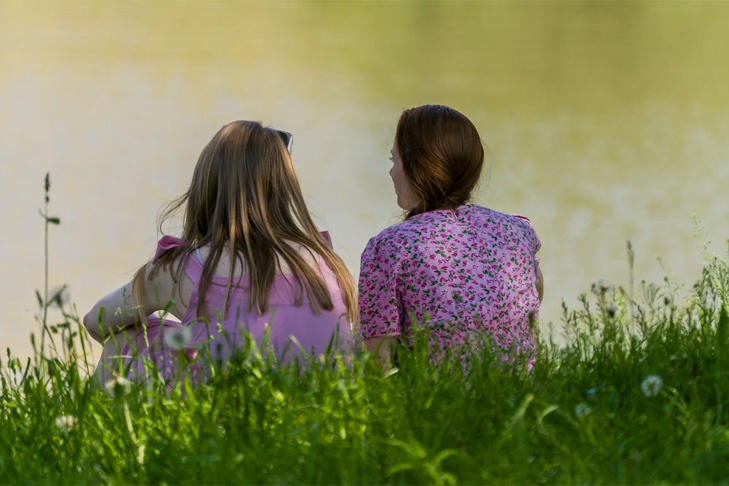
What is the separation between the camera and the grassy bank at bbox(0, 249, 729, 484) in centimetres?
168

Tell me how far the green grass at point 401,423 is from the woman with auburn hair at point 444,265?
0.49 meters

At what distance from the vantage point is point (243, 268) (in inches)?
108

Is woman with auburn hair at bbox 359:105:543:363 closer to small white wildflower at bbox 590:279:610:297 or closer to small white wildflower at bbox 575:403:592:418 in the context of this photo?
small white wildflower at bbox 590:279:610:297

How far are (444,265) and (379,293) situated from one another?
0.18 metres

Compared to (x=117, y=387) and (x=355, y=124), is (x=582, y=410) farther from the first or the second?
(x=355, y=124)

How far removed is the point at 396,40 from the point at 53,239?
9.47 meters

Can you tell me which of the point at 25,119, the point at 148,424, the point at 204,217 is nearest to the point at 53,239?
the point at 25,119

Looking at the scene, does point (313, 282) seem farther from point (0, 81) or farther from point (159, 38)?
point (159, 38)

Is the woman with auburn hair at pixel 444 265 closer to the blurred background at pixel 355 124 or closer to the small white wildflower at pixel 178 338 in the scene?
the blurred background at pixel 355 124

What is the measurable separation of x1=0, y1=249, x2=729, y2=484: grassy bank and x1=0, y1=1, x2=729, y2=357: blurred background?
119 cm

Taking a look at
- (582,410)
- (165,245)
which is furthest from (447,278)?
(582,410)

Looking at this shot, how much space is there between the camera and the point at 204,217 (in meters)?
3.01

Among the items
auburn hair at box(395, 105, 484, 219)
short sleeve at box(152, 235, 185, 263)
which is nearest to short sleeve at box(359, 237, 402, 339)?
auburn hair at box(395, 105, 484, 219)

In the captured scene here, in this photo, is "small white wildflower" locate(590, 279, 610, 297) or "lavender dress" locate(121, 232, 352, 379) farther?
"lavender dress" locate(121, 232, 352, 379)
